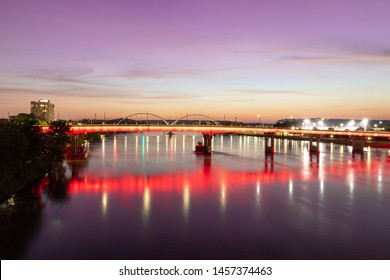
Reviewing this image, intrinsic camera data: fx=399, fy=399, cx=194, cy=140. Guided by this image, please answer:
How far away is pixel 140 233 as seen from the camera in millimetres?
27328

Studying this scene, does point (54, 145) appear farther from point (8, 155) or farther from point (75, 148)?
point (8, 155)

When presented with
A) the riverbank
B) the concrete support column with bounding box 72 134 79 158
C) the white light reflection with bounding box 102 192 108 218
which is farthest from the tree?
the riverbank

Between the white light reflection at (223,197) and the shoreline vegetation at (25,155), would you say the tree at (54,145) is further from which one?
the white light reflection at (223,197)

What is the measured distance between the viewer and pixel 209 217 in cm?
3216

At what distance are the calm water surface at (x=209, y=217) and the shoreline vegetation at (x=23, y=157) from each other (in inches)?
110

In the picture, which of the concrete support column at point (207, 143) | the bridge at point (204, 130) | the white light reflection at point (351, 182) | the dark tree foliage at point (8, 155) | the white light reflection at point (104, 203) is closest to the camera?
the dark tree foliage at point (8, 155)

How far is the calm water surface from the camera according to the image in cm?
2392

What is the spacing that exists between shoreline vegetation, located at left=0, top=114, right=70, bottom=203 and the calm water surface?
2.79 metres

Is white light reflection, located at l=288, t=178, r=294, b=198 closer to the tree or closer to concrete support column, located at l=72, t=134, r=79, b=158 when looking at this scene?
A: the tree

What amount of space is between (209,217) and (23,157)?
62.9ft

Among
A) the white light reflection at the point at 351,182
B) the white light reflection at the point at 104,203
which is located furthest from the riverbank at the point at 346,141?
the white light reflection at the point at 104,203

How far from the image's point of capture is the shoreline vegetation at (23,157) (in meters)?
32.9

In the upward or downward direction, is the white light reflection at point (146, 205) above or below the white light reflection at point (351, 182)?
above
